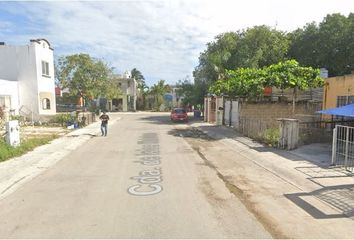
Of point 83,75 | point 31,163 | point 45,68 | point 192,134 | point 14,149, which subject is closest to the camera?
point 31,163

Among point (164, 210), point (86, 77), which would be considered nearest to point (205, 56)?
point (86, 77)

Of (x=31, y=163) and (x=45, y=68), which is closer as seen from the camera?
(x=31, y=163)

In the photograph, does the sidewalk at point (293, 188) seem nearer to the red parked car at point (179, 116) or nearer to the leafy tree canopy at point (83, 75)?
the red parked car at point (179, 116)

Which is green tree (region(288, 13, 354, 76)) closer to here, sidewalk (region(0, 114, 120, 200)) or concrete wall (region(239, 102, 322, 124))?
concrete wall (region(239, 102, 322, 124))

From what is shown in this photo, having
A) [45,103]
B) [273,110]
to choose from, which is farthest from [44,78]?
[273,110]

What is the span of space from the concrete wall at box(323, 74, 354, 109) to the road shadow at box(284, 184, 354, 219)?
33.6ft

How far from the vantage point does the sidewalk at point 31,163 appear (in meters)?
9.72

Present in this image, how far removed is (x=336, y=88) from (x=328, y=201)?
1293cm

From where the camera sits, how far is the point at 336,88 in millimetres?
18750

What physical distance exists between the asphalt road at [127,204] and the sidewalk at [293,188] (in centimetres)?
47

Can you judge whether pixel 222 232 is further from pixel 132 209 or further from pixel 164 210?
pixel 132 209

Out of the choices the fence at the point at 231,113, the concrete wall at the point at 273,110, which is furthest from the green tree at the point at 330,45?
the concrete wall at the point at 273,110

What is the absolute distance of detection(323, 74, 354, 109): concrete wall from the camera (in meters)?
17.5

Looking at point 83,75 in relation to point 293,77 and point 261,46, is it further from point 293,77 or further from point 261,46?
point 293,77
